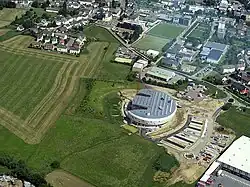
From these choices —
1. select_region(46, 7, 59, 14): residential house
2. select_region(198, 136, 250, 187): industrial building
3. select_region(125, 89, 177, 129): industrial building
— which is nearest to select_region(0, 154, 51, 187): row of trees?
select_region(125, 89, 177, 129): industrial building

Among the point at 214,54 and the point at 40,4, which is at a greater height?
the point at 40,4

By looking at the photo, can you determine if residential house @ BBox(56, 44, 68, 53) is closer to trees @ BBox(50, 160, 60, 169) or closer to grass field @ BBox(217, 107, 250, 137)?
grass field @ BBox(217, 107, 250, 137)

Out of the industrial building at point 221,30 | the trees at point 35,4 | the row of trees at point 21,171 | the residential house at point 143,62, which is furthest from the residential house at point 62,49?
the row of trees at point 21,171

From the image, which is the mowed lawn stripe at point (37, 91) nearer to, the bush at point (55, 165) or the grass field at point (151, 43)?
the bush at point (55, 165)

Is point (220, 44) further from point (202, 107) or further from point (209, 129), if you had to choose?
point (209, 129)

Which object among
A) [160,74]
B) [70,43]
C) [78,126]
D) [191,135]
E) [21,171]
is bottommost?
[21,171]

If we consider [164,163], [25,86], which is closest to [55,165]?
[164,163]

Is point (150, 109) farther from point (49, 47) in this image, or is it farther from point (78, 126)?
point (49, 47)
